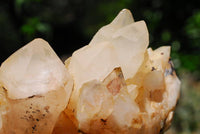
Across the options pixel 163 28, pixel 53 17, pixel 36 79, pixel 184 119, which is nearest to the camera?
pixel 36 79

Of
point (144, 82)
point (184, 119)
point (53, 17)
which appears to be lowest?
point (184, 119)

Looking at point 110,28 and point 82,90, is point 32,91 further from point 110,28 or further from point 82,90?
point 110,28

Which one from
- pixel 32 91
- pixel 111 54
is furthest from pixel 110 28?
pixel 32 91

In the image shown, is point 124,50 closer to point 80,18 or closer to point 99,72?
point 99,72

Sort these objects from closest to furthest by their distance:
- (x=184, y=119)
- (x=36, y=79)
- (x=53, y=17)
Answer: (x=36, y=79)
(x=184, y=119)
(x=53, y=17)

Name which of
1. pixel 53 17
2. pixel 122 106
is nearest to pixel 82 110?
pixel 122 106

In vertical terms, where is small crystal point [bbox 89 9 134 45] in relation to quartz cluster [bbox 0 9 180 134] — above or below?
above
